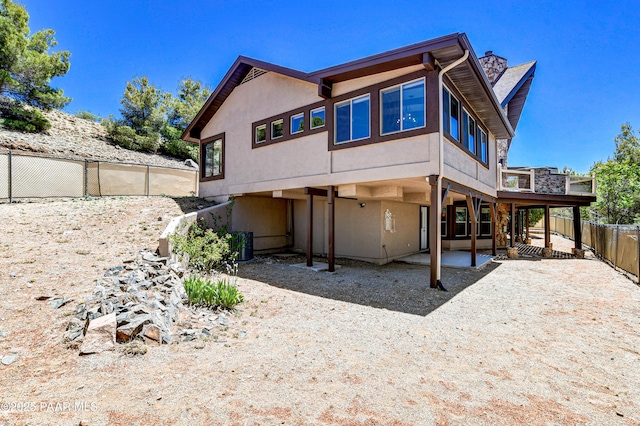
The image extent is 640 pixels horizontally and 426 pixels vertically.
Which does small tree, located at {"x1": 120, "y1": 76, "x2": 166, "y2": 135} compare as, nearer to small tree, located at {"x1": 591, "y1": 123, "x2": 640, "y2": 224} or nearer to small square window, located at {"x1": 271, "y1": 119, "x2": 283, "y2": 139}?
small square window, located at {"x1": 271, "y1": 119, "x2": 283, "y2": 139}

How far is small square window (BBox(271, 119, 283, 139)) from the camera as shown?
1064 centimetres

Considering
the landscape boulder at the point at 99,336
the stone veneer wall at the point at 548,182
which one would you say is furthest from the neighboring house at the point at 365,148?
the landscape boulder at the point at 99,336

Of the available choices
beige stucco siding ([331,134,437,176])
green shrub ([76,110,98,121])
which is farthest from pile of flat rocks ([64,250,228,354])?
green shrub ([76,110,98,121])

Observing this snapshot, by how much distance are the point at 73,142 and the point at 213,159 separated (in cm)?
1668

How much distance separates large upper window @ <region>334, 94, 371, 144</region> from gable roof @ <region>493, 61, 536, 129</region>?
904 centimetres

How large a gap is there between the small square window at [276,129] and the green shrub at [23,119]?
2115cm

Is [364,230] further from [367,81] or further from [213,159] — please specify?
[213,159]

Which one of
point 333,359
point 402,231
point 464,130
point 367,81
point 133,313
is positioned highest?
point 367,81

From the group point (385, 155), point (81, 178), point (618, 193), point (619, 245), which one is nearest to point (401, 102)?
point (385, 155)

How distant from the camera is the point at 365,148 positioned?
8.15 meters

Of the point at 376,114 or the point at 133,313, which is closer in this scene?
the point at 133,313

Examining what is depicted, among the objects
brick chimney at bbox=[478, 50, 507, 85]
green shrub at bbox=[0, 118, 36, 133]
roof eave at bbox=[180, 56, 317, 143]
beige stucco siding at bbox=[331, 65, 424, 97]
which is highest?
brick chimney at bbox=[478, 50, 507, 85]

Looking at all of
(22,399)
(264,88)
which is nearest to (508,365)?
(22,399)

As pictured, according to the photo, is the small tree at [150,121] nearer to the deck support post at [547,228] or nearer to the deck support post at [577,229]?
the deck support post at [547,228]
